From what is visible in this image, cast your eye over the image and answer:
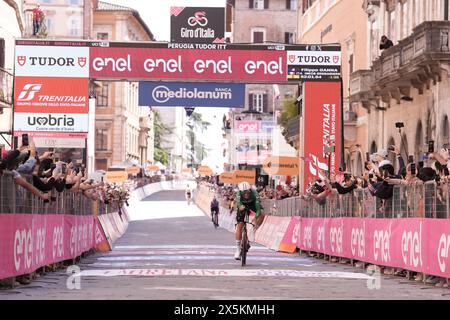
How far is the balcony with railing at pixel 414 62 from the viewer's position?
3606 centimetres

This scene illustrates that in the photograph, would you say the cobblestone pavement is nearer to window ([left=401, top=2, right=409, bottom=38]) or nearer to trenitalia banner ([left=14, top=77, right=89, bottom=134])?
trenitalia banner ([left=14, top=77, right=89, bottom=134])

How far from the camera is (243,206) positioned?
24.8 meters

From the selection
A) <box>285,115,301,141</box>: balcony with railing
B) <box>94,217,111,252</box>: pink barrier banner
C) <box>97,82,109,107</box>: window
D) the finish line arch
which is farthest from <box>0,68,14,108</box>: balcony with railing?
<box>97,82,109,107</box>: window

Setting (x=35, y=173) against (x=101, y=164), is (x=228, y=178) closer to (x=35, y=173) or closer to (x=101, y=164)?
(x=35, y=173)

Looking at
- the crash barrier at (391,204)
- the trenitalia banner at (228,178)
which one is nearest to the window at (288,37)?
the trenitalia banner at (228,178)

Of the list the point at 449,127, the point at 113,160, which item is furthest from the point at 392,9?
the point at 113,160

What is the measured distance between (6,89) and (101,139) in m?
73.7

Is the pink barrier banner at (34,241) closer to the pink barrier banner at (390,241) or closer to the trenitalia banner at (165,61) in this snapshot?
the pink barrier banner at (390,241)

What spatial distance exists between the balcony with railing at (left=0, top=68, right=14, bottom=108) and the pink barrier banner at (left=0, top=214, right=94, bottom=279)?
16.8 meters

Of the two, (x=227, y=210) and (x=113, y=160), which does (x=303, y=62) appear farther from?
(x=113, y=160)

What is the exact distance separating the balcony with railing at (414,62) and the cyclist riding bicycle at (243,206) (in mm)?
12857

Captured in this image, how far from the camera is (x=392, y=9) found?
47.1 m

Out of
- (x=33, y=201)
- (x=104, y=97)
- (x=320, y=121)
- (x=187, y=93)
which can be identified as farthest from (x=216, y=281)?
(x=104, y=97)
